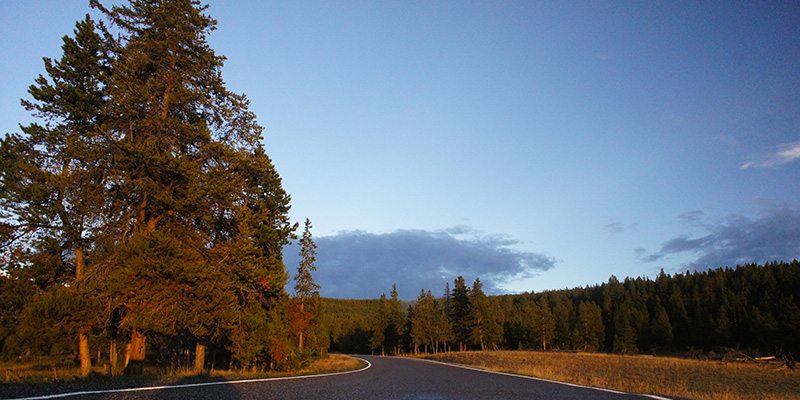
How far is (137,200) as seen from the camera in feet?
49.3

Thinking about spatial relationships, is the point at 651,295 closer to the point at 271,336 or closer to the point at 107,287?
the point at 271,336

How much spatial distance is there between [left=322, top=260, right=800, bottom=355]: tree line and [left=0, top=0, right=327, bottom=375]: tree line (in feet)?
188

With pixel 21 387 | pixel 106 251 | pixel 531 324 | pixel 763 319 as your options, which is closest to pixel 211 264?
pixel 106 251

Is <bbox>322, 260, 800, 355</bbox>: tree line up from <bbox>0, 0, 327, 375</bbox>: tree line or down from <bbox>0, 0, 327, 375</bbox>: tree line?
down

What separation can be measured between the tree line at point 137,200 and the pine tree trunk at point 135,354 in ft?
0.14

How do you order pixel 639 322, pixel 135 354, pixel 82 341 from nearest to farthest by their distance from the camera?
pixel 135 354 → pixel 82 341 → pixel 639 322

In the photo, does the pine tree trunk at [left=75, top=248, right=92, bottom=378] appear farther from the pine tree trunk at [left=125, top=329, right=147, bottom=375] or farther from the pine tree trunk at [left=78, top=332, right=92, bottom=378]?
the pine tree trunk at [left=125, top=329, right=147, bottom=375]

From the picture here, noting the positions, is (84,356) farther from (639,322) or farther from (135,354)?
(639,322)

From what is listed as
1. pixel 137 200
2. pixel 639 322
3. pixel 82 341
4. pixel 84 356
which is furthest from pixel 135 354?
pixel 639 322

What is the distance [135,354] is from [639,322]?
103 metres

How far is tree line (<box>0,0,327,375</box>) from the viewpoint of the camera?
41.4 ft

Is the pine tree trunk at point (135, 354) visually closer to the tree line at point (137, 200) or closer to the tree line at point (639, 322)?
the tree line at point (137, 200)

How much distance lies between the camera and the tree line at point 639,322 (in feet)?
243

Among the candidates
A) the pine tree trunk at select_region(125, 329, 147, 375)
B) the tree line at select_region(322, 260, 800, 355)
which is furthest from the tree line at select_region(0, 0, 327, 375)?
the tree line at select_region(322, 260, 800, 355)
